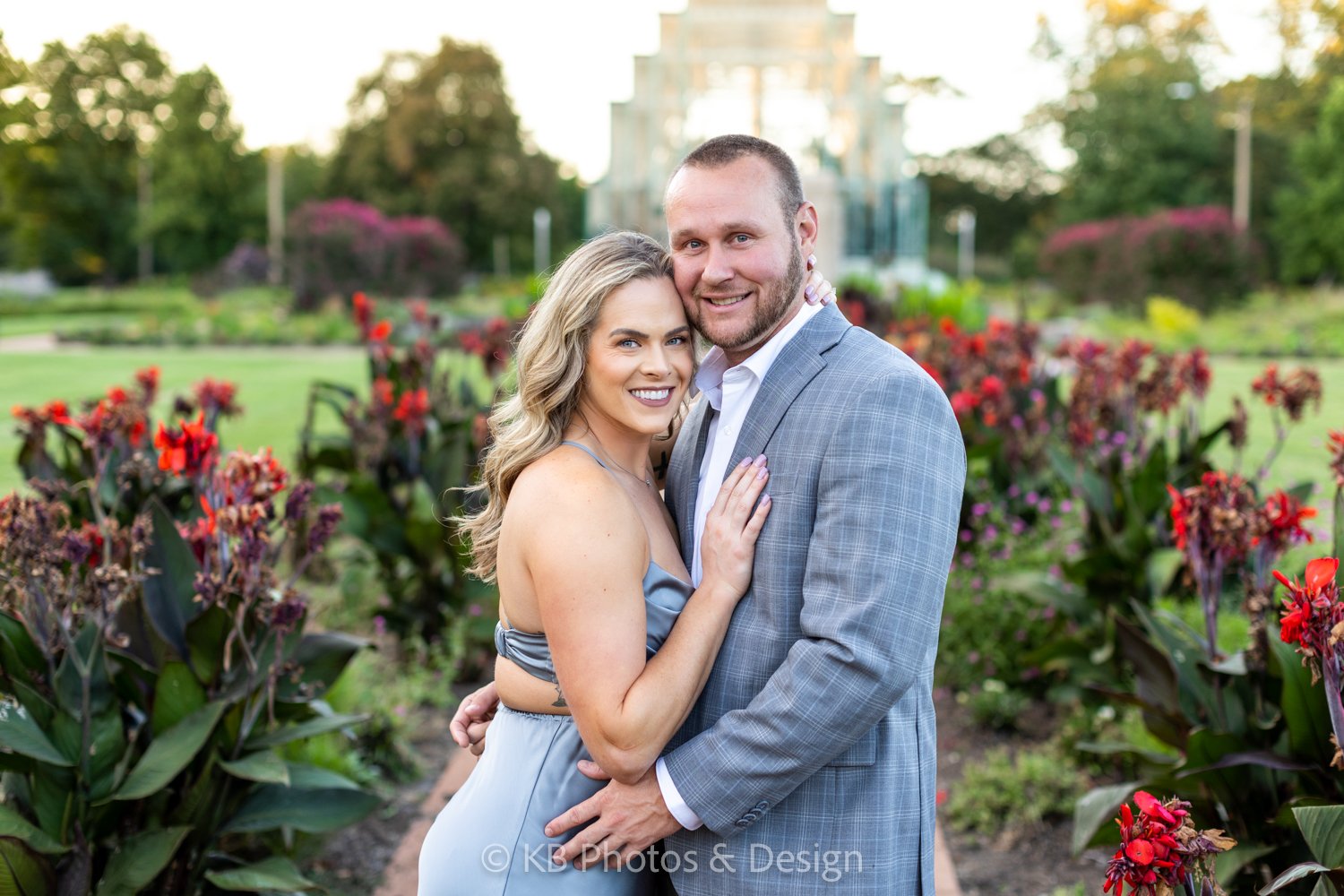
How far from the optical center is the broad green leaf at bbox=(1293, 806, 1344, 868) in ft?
6.02

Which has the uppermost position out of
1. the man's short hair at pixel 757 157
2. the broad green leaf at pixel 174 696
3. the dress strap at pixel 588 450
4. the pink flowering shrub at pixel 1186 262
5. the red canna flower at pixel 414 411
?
the pink flowering shrub at pixel 1186 262

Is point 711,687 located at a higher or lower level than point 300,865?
higher

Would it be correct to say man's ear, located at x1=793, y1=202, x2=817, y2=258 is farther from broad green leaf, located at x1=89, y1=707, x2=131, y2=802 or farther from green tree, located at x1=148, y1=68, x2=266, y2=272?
green tree, located at x1=148, y1=68, x2=266, y2=272

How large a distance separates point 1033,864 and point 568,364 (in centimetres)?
255

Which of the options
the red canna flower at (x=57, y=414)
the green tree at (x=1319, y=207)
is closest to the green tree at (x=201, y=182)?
the green tree at (x=1319, y=207)

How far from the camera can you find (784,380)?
2.01 m

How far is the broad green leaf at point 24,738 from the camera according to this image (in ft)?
7.98

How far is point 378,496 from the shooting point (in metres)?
4.90

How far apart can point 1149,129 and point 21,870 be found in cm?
4340

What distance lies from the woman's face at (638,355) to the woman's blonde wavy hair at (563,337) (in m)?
0.02

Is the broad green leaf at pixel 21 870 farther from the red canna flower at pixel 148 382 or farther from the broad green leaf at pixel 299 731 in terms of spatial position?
the red canna flower at pixel 148 382

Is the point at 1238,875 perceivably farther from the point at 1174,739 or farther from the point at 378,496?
the point at 378,496

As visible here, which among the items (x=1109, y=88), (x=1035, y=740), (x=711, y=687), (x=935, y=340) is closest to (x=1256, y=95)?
(x=1109, y=88)

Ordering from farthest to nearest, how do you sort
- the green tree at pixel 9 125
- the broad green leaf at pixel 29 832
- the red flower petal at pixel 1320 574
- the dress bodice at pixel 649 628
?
the green tree at pixel 9 125
the broad green leaf at pixel 29 832
the dress bodice at pixel 649 628
the red flower petal at pixel 1320 574
